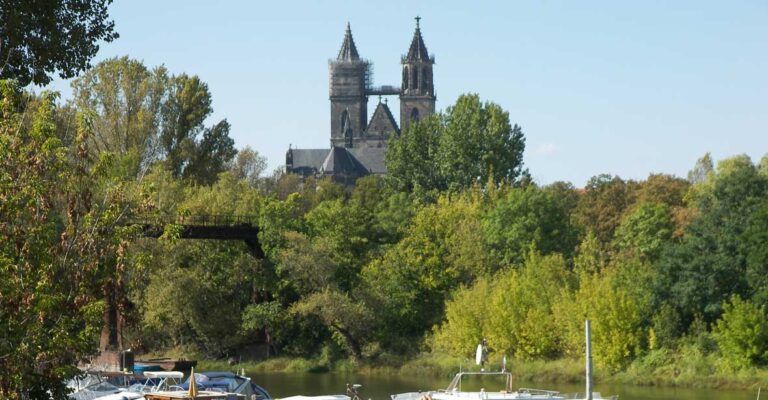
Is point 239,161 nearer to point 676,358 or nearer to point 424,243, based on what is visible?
point 424,243

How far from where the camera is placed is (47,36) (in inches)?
1121

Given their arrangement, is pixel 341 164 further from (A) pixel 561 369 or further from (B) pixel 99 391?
(B) pixel 99 391

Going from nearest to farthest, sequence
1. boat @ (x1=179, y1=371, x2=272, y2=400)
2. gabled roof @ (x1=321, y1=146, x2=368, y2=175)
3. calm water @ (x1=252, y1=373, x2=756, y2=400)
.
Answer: boat @ (x1=179, y1=371, x2=272, y2=400)
calm water @ (x1=252, y1=373, x2=756, y2=400)
gabled roof @ (x1=321, y1=146, x2=368, y2=175)

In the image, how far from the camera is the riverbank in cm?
5119

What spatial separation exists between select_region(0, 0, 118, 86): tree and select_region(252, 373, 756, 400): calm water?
76.7ft

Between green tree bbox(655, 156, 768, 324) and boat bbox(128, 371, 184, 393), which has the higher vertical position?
green tree bbox(655, 156, 768, 324)

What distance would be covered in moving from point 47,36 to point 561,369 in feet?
107

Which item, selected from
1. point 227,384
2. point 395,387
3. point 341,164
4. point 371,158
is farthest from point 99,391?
point 371,158

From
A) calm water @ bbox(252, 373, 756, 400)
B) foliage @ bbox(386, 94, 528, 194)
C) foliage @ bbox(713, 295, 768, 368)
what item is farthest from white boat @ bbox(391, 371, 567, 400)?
foliage @ bbox(386, 94, 528, 194)

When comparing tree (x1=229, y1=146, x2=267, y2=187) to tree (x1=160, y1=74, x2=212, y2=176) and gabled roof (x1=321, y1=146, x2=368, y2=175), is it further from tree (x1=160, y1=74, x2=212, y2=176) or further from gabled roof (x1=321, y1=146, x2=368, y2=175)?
gabled roof (x1=321, y1=146, x2=368, y2=175)

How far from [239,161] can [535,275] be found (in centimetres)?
5212

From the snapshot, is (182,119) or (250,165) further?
(250,165)

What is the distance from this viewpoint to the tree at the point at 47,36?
90.4ft

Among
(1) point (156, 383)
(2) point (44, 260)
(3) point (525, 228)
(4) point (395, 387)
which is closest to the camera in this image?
(2) point (44, 260)
